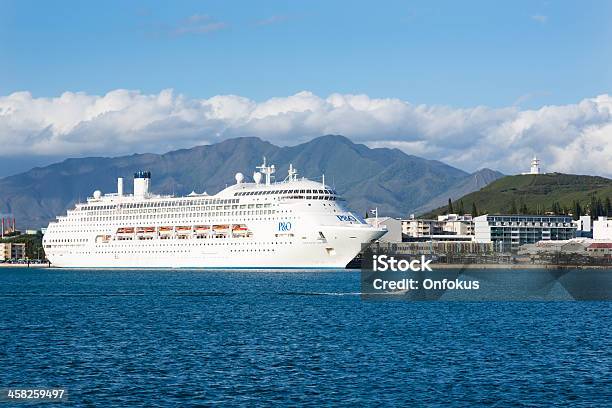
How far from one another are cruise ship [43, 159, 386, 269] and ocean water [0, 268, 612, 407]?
45.5 metres

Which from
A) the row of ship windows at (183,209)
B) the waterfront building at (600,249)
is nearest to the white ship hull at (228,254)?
the row of ship windows at (183,209)

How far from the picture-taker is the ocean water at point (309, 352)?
33.4 meters

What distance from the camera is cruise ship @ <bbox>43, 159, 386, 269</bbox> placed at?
119m

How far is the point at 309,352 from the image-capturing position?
42.8 m

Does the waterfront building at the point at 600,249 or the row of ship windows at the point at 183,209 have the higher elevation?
the row of ship windows at the point at 183,209

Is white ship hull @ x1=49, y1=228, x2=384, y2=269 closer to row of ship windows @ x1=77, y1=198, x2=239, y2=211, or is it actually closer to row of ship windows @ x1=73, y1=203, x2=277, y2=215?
row of ship windows @ x1=73, y1=203, x2=277, y2=215

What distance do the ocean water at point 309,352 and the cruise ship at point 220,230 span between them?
149ft

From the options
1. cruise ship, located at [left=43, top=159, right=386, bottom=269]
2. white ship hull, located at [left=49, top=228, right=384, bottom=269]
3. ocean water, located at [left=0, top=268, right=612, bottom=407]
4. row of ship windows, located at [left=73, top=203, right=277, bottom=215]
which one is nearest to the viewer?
ocean water, located at [left=0, top=268, right=612, bottom=407]

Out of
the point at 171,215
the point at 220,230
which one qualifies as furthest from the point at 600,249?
the point at 171,215

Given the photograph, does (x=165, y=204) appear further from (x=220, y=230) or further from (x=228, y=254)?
(x=228, y=254)

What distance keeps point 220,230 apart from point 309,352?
284 feet

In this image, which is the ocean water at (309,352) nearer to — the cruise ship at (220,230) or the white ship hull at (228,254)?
the white ship hull at (228,254)

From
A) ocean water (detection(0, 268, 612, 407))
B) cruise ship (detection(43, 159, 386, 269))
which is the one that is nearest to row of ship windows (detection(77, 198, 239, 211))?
cruise ship (detection(43, 159, 386, 269))

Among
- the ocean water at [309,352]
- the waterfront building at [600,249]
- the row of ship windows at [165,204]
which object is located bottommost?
the ocean water at [309,352]
